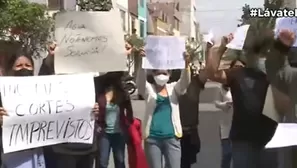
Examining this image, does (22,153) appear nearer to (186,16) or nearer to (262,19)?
(262,19)

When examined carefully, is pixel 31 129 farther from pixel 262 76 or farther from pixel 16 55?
pixel 262 76

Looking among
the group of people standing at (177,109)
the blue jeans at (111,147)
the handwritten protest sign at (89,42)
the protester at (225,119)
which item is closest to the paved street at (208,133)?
the protester at (225,119)

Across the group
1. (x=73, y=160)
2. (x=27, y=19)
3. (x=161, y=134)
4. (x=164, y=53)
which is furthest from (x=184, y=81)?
(x=27, y=19)

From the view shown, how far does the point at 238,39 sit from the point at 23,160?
1947 millimetres

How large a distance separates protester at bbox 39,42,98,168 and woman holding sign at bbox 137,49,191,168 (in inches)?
30.7

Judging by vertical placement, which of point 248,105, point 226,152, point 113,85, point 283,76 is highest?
point 283,76

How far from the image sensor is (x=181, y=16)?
1079cm

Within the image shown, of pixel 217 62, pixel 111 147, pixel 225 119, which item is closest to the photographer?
pixel 217 62

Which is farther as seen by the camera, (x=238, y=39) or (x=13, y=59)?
(x=238, y=39)

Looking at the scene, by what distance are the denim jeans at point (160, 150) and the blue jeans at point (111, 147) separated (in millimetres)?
305

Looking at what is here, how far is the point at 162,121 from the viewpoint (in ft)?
19.5

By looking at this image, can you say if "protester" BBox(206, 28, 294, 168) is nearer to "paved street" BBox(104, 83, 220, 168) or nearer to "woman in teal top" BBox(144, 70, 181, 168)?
"woman in teal top" BBox(144, 70, 181, 168)

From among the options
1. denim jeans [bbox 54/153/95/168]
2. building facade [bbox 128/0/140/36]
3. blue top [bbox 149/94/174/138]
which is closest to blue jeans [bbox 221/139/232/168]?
blue top [bbox 149/94/174/138]

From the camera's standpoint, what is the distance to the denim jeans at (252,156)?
5281mm
